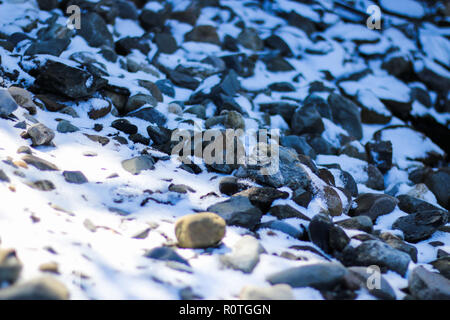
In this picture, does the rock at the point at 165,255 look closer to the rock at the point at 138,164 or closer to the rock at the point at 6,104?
the rock at the point at 138,164

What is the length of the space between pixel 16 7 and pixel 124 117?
2237mm

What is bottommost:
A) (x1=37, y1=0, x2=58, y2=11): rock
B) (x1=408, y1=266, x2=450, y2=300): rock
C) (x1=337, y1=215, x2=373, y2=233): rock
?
(x1=337, y1=215, x2=373, y2=233): rock

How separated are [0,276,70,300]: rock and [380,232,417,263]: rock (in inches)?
65.1

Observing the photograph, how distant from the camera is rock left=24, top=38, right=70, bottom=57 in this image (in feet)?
10.7

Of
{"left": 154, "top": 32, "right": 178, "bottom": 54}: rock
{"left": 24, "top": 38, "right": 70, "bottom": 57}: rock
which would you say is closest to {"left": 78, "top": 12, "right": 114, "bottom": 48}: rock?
{"left": 24, "top": 38, "right": 70, "bottom": 57}: rock

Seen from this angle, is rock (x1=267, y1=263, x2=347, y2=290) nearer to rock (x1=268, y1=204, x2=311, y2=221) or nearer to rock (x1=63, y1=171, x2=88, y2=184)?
rock (x1=268, y1=204, x2=311, y2=221)

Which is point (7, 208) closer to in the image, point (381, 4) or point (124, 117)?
point (124, 117)

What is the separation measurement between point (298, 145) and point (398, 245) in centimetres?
138

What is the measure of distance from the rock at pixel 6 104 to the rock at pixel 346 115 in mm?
3097

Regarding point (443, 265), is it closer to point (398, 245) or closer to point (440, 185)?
point (398, 245)

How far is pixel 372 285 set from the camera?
1.54 metres

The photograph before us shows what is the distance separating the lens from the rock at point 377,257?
1.74m

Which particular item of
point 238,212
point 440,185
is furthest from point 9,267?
point 440,185
